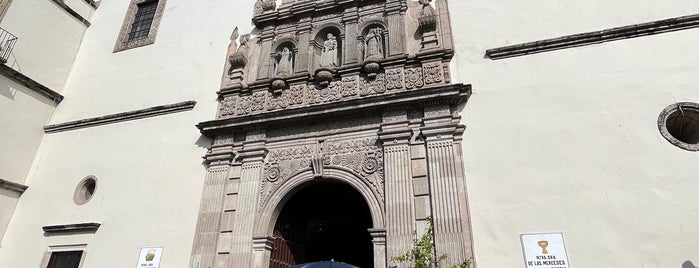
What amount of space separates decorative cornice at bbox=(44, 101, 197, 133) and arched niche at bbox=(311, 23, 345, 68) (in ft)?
9.21

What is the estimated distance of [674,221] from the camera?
5.51 m

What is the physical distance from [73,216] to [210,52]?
4.42 metres

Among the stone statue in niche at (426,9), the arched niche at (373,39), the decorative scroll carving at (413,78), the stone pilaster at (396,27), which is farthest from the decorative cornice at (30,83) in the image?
the stone statue in niche at (426,9)

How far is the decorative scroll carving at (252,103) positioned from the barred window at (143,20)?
4.66 meters

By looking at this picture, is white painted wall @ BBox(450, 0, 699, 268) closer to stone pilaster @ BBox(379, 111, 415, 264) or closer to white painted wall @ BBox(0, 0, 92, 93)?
stone pilaster @ BBox(379, 111, 415, 264)

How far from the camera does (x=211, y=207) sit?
7.62 metres

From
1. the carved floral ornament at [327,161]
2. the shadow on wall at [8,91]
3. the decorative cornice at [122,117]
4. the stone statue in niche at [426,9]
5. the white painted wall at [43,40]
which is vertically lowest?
the carved floral ornament at [327,161]

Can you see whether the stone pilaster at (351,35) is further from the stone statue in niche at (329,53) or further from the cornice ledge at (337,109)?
the cornice ledge at (337,109)

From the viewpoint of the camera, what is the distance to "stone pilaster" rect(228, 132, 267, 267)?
7035mm

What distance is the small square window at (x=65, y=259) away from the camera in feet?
27.0

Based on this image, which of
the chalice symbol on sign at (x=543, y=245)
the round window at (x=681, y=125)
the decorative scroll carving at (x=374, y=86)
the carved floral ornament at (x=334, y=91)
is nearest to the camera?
the chalice symbol on sign at (x=543, y=245)

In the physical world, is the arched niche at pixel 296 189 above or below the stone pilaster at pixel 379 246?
above

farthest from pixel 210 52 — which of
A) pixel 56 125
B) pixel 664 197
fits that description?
pixel 664 197

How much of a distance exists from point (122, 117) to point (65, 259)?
10.3 feet
